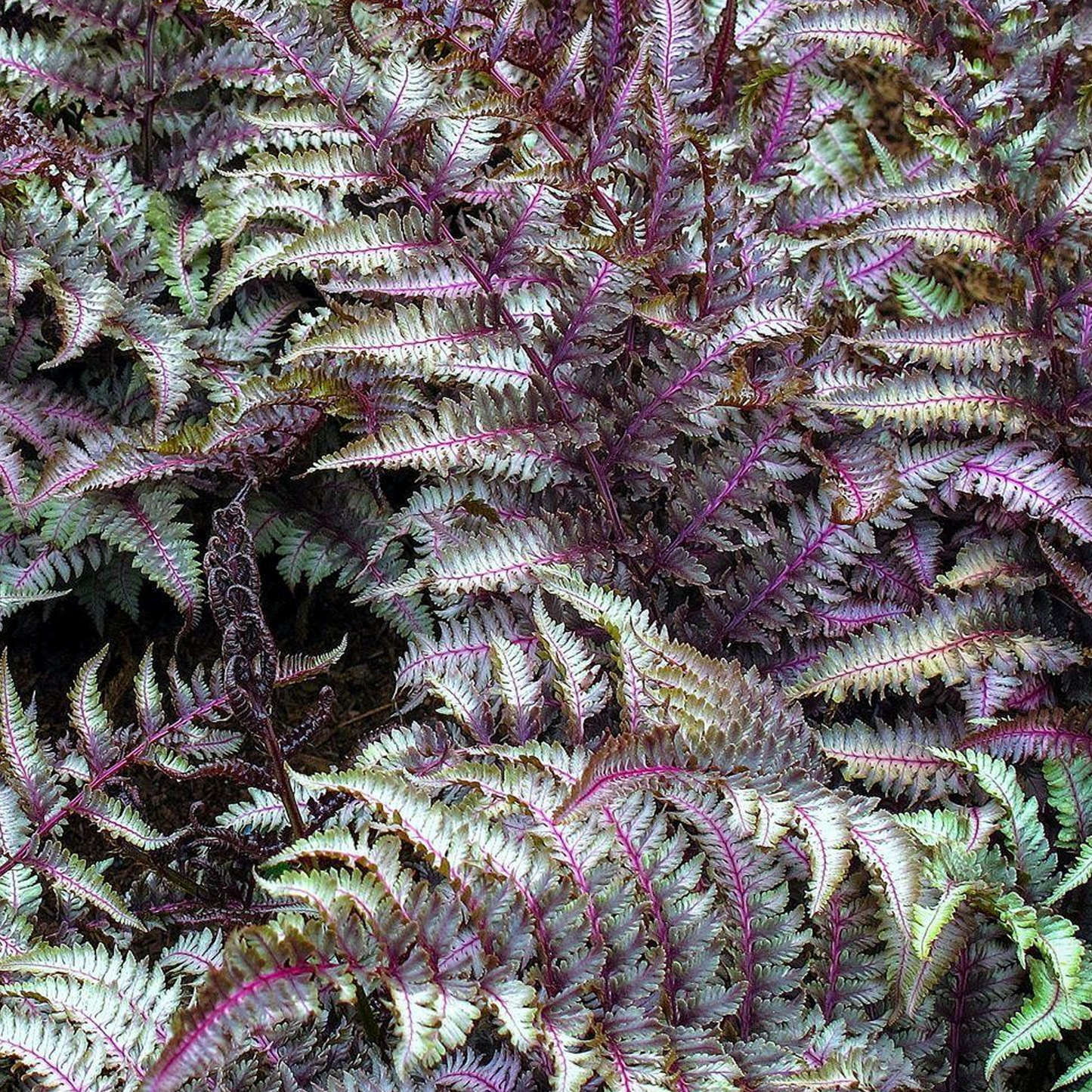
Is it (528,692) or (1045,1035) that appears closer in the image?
(1045,1035)

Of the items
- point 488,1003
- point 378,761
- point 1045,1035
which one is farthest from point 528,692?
point 1045,1035

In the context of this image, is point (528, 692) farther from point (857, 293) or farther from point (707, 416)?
point (857, 293)

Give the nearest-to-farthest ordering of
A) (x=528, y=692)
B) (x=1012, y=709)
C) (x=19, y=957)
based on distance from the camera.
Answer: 1. (x=19, y=957)
2. (x=528, y=692)
3. (x=1012, y=709)

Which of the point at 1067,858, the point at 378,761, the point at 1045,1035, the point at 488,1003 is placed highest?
the point at 378,761

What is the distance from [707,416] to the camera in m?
1.92

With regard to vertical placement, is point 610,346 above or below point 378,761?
above

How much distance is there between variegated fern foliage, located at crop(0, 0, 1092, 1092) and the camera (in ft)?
4.73

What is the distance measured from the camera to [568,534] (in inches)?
75.7

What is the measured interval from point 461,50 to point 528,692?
41.4 inches

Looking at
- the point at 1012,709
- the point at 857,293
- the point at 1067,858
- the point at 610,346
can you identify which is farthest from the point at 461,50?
the point at 1067,858

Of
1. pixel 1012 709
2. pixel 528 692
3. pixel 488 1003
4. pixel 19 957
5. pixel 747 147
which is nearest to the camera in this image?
pixel 488 1003

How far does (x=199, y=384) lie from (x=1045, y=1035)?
182 cm

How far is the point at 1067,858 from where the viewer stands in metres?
1.82

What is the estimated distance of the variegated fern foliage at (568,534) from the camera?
4.73 feet
